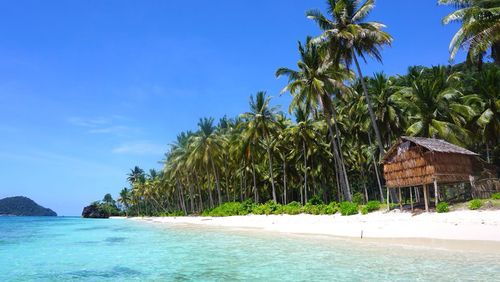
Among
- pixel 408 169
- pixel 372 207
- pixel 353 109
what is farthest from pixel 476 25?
pixel 353 109

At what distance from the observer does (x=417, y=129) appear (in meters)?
30.4

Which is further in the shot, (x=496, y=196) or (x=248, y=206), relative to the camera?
(x=248, y=206)

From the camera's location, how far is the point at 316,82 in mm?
31094

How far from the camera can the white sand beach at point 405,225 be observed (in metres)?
16.4

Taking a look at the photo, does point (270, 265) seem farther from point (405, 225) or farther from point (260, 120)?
point (260, 120)

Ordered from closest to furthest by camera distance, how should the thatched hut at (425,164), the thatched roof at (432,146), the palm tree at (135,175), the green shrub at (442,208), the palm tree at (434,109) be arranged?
the green shrub at (442,208) → the thatched roof at (432,146) → the thatched hut at (425,164) → the palm tree at (434,109) → the palm tree at (135,175)

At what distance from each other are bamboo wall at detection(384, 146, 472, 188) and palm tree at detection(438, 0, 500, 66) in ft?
19.8

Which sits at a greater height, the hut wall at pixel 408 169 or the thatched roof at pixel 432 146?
the thatched roof at pixel 432 146

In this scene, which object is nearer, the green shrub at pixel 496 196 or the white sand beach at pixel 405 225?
the white sand beach at pixel 405 225

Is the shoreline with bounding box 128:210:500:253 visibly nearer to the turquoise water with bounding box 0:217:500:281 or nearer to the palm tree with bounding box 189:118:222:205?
the turquoise water with bounding box 0:217:500:281

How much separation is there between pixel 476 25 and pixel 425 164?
25.8 feet

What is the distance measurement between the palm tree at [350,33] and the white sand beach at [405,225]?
7.66 metres

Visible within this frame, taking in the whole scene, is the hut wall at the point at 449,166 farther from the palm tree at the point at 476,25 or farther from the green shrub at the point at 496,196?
the palm tree at the point at 476,25

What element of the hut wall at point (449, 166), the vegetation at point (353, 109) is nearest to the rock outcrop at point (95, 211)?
the vegetation at point (353, 109)
